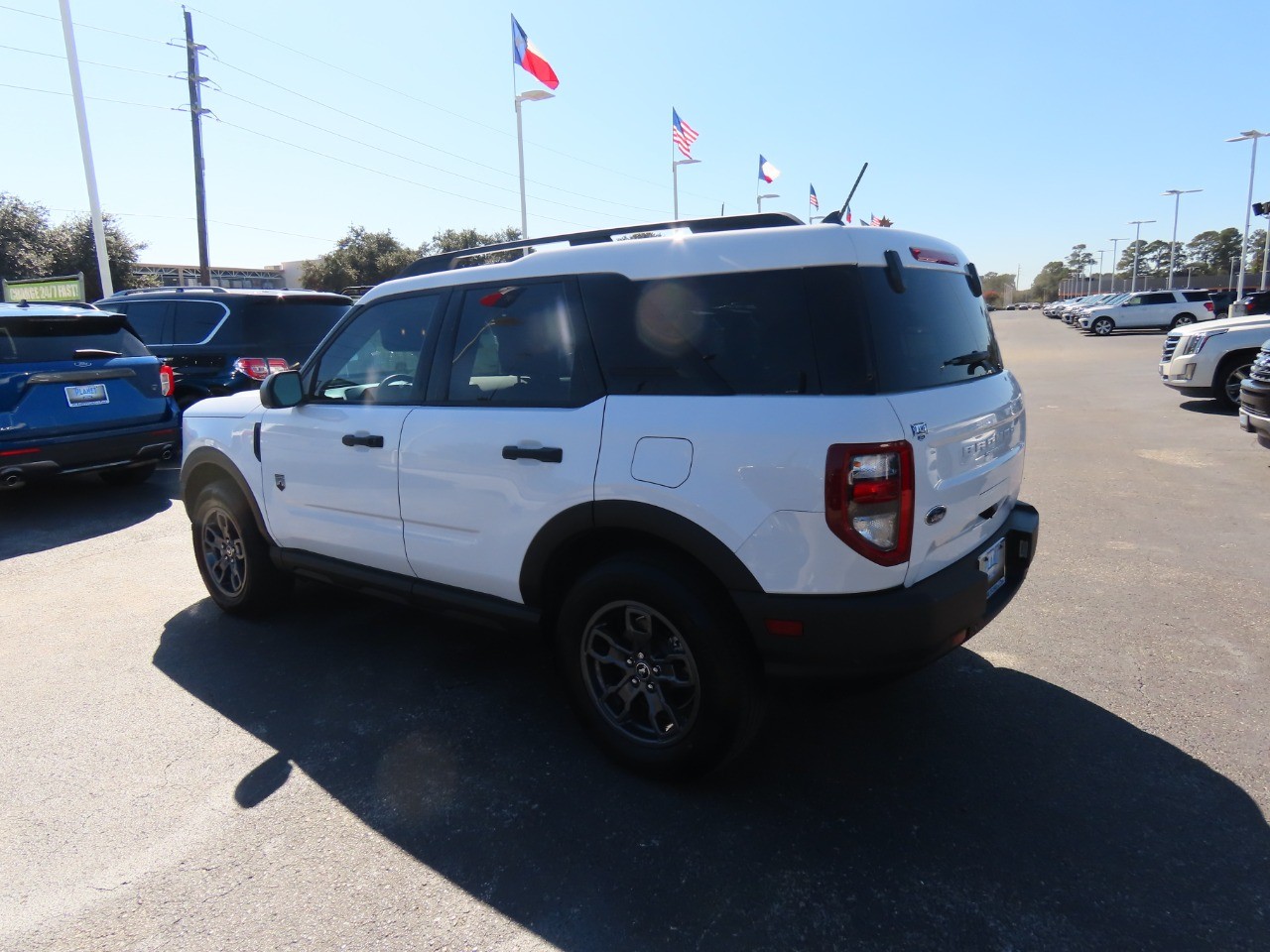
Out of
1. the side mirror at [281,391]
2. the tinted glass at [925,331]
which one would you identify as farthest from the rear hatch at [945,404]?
the side mirror at [281,391]

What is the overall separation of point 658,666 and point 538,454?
887mm

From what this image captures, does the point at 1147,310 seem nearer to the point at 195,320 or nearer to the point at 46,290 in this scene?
the point at 195,320

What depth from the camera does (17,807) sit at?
290 centimetres

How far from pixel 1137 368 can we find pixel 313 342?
17.8 meters

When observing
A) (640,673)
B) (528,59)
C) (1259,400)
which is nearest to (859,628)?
(640,673)

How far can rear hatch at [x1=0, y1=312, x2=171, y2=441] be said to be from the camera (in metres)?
6.73

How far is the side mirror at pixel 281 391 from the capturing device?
13.0 ft

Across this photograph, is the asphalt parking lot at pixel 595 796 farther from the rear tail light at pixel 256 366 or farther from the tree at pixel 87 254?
the tree at pixel 87 254

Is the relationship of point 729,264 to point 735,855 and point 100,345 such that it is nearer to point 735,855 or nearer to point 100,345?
point 735,855

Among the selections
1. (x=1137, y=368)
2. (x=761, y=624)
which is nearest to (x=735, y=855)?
(x=761, y=624)

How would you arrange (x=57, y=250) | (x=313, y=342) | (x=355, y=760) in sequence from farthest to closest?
Result: (x=57, y=250)
(x=313, y=342)
(x=355, y=760)

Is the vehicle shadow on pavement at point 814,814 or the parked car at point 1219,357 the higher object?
the parked car at point 1219,357

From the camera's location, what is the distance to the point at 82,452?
7027 millimetres

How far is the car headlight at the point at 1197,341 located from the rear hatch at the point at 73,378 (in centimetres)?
1261
